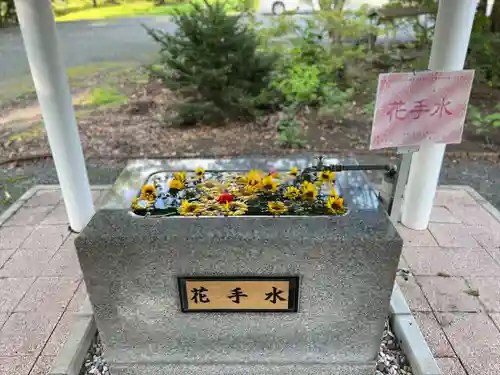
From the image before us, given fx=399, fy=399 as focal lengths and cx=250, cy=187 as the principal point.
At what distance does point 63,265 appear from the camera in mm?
3010

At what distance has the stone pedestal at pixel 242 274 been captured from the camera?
178 cm

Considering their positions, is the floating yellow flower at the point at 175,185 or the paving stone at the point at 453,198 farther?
the paving stone at the point at 453,198

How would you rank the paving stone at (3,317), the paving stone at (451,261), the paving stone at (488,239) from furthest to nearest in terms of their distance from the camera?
1. the paving stone at (488,239)
2. the paving stone at (451,261)
3. the paving stone at (3,317)

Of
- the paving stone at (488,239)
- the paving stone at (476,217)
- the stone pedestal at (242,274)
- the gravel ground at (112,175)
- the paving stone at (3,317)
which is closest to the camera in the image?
the stone pedestal at (242,274)

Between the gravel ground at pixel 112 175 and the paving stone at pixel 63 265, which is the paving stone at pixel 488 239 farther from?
the paving stone at pixel 63 265

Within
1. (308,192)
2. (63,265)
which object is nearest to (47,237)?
(63,265)

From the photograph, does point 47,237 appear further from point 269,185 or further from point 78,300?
point 269,185

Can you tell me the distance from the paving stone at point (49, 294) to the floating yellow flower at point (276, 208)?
1622 millimetres

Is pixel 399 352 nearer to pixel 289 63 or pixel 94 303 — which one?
pixel 94 303

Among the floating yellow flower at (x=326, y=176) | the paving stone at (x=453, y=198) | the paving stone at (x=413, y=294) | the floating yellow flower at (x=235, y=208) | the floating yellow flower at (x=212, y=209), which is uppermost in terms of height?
Result: the floating yellow flower at (x=326, y=176)

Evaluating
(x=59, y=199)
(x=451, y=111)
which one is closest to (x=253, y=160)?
(x=451, y=111)

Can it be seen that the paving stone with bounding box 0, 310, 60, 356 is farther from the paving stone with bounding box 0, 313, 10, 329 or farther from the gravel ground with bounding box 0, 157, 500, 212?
the gravel ground with bounding box 0, 157, 500, 212

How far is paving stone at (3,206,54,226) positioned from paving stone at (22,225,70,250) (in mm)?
163

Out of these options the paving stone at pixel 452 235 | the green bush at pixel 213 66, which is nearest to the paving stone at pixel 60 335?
the paving stone at pixel 452 235
